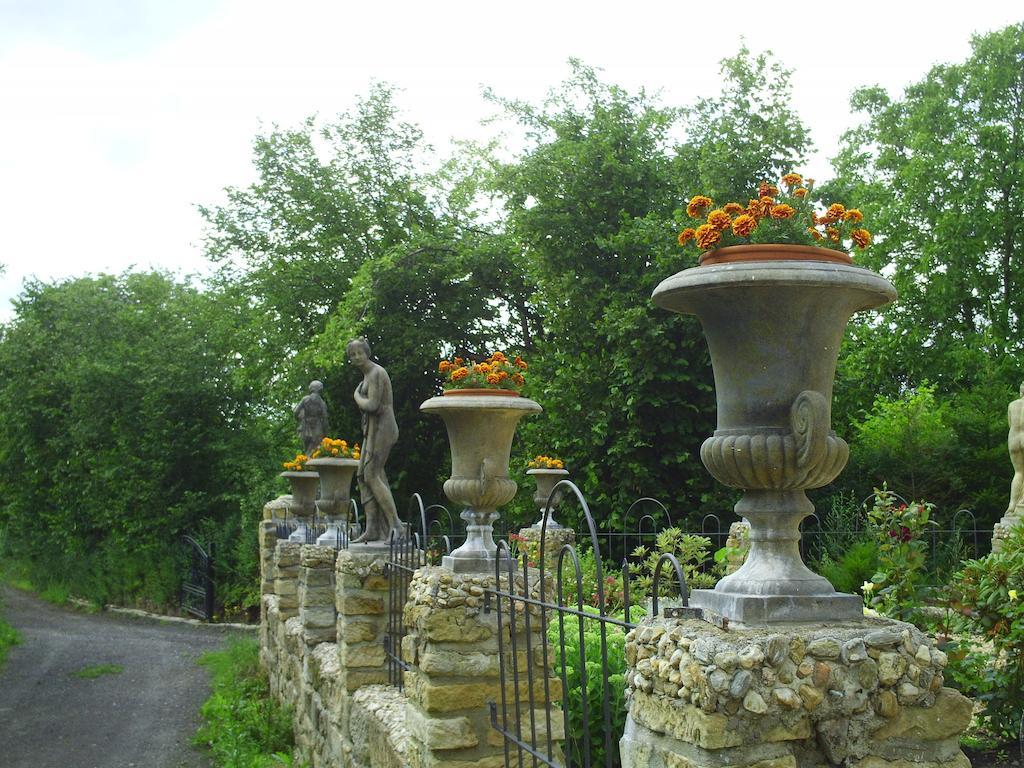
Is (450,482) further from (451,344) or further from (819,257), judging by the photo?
(451,344)

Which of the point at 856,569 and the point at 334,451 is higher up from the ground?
the point at 334,451

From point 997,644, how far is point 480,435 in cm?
288

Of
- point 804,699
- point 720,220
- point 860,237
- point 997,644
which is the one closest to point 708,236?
point 720,220

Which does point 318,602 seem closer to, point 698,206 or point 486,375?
point 486,375

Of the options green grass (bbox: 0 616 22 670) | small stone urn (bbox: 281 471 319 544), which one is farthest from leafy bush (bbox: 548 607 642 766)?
green grass (bbox: 0 616 22 670)

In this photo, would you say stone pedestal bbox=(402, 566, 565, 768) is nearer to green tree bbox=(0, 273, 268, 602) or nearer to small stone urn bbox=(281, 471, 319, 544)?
small stone urn bbox=(281, 471, 319, 544)

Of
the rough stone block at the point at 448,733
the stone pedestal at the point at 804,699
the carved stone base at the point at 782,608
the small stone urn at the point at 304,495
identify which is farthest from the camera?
the small stone urn at the point at 304,495

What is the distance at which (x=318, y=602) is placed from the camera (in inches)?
325

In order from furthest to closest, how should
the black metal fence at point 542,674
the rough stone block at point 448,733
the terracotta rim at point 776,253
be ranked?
the rough stone block at point 448,733, the black metal fence at point 542,674, the terracotta rim at point 776,253

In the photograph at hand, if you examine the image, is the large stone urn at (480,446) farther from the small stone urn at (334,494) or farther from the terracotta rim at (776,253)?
the small stone urn at (334,494)

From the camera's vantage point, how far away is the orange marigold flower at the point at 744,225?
255 cm

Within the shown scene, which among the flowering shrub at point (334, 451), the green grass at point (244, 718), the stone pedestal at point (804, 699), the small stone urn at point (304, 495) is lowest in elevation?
the green grass at point (244, 718)

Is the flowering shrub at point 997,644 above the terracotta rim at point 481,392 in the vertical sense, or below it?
below

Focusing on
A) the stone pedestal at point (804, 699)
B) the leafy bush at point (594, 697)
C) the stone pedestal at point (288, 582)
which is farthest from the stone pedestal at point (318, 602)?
the stone pedestal at point (804, 699)
